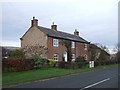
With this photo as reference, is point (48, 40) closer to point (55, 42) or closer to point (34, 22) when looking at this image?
point (55, 42)

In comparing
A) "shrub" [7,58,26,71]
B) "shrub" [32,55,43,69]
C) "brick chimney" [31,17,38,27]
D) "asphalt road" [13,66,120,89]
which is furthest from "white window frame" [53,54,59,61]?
"asphalt road" [13,66,120,89]

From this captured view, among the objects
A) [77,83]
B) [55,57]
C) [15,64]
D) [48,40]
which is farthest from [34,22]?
[77,83]

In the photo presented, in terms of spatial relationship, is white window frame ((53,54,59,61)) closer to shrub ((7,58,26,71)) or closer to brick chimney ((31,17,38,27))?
brick chimney ((31,17,38,27))

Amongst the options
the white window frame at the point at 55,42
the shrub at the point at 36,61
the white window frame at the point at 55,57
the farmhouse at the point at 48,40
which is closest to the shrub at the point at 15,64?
the shrub at the point at 36,61

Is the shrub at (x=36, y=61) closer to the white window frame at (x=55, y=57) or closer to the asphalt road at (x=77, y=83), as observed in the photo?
the asphalt road at (x=77, y=83)

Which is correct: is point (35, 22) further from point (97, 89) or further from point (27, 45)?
point (97, 89)

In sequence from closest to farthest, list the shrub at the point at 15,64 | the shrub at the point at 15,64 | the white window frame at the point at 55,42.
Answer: the shrub at the point at 15,64 < the shrub at the point at 15,64 < the white window frame at the point at 55,42

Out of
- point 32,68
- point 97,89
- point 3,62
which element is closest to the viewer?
point 97,89

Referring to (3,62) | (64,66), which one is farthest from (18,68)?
(64,66)

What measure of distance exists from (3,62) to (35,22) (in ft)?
65.8

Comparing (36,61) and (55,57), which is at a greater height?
(55,57)

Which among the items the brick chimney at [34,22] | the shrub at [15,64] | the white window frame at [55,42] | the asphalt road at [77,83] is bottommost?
the asphalt road at [77,83]

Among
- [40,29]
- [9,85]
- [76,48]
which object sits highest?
[40,29]

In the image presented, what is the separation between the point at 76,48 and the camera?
165ft
